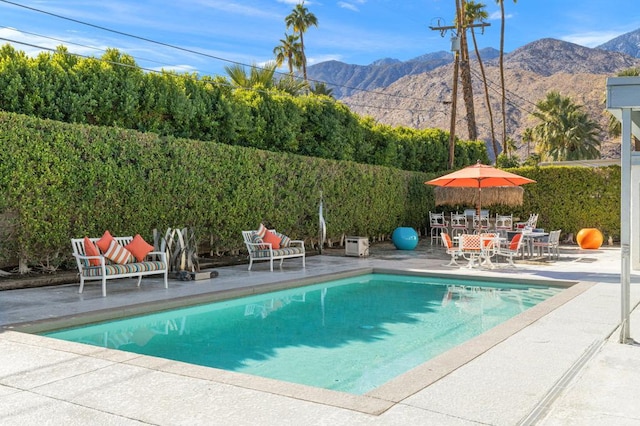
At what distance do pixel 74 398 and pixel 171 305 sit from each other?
4.05 m

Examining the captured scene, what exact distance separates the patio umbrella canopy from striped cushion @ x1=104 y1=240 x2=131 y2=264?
10.7 m

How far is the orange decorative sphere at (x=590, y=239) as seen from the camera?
59.1 ft

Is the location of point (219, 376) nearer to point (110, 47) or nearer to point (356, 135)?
point (110, 47)

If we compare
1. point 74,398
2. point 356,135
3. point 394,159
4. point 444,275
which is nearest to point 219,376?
point 74,398

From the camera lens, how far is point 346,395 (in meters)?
3.97

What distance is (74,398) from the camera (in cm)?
394

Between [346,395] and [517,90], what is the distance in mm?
115834

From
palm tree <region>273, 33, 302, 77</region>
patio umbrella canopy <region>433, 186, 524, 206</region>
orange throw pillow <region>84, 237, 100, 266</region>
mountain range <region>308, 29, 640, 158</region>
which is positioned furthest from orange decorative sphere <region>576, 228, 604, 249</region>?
mountain range <region>308, 29, 640, 158</region>

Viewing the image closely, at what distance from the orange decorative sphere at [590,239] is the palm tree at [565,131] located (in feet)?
77.8

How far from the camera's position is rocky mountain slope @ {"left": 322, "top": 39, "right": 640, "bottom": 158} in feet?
310

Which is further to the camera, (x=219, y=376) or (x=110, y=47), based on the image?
(x=110, y=47)

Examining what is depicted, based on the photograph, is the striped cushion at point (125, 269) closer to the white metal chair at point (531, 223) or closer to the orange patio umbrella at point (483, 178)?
the orange patio umbrella at point (483, 178)

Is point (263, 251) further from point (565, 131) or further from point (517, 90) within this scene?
point (517, 90)

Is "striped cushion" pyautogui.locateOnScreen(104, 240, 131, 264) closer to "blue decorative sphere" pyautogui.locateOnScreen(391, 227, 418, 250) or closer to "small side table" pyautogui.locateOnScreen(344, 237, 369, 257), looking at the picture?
"small side table" pyautogui.locateOnScreen(344, 237, 369, 257)
